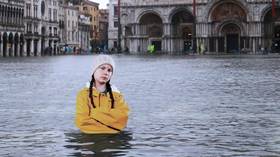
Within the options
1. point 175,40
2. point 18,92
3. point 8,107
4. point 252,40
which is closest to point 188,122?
point 8,107

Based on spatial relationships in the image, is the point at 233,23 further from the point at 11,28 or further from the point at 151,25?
the point at 11,28

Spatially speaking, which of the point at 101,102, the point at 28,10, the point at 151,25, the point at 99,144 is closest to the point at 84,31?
the point at 28,10

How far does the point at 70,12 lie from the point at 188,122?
126378mm

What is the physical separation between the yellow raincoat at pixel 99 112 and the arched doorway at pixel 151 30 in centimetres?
9607

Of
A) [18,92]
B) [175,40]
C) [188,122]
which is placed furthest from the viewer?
[175,40]

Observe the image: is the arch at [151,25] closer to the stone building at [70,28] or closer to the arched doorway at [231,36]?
the arched doorway at [231,36]

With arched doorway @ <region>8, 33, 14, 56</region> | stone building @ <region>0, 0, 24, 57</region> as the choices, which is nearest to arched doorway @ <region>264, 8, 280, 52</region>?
stone building @ <region>0, 0, 24, 57</region>

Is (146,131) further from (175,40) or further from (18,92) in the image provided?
(175,40)

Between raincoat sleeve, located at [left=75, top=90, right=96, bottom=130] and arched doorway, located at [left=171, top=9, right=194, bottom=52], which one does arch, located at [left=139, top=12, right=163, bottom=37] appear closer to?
arched doorway, located at [left=171, top=9, right=194, bottom=52]

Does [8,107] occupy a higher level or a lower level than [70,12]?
lower

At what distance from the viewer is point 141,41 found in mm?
106688

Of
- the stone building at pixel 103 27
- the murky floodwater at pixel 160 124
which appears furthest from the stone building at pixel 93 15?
the murky floodwater at pixel 160 124

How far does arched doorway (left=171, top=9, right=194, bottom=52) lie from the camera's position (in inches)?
4114

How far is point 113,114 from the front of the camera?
1068 cm
